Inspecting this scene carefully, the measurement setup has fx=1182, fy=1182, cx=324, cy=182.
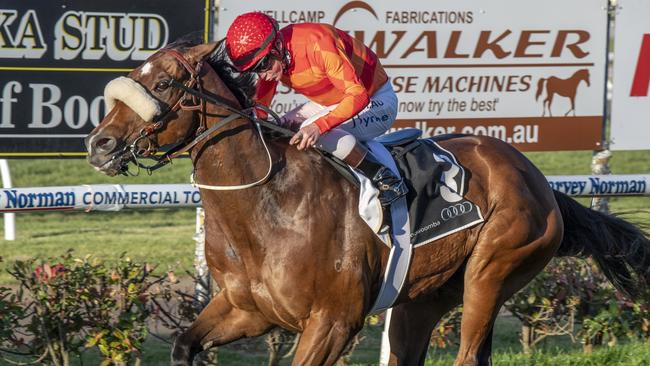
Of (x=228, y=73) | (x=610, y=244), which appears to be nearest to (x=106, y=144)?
(x=228, y=73)

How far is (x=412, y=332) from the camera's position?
5.39 m

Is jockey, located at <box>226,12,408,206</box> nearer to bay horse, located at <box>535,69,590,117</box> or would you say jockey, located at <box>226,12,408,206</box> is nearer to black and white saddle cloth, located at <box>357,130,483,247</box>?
black and white saddle cloth, located at <box>357,130,483,247</box>

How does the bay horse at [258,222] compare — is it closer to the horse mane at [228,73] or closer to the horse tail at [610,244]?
the horse mane at [228,73]

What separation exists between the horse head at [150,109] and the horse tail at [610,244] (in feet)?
6.52

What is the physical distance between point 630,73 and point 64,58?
348 cm

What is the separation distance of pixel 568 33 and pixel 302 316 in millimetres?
3407

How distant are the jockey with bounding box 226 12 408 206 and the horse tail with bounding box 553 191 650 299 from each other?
1.16m

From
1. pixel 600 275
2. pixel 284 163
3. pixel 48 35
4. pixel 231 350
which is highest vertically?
pixel 48 35

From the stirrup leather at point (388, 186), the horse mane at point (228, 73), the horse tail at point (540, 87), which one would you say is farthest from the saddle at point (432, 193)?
the horse tail at point (540, 87)

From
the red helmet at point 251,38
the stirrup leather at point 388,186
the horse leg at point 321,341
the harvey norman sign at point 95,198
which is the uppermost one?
the red helmet at point 251,38

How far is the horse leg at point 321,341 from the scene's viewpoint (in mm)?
4520

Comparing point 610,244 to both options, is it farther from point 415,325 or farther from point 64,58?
point 64,58

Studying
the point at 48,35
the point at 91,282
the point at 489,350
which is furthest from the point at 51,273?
the point at 489,350

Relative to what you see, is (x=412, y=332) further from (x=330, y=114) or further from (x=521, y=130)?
(x=521, y=130)
